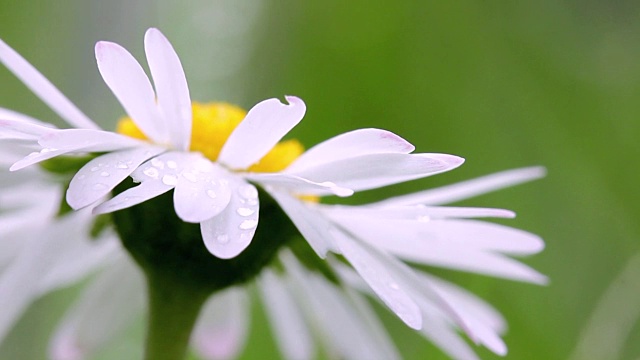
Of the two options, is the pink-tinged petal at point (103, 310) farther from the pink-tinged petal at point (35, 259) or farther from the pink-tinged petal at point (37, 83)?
the pink-tinged petal at point (37, 83)

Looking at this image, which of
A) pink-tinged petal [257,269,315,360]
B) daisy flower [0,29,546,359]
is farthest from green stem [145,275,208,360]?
pink-tinged petal [257,269,315,360]

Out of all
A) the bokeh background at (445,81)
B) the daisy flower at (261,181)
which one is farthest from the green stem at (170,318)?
the bokeh background at (445,81)

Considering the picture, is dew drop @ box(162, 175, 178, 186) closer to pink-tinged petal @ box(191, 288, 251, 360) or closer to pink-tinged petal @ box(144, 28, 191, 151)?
pink-tinged petal @ box(144, 28, 191, 151)

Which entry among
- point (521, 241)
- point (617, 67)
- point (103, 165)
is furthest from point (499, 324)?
point (617, 67)

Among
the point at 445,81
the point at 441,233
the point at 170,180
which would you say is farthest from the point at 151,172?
the point at 445,81

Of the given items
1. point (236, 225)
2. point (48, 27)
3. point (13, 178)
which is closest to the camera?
point (236, 225)

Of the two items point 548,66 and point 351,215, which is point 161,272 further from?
point 548,66
